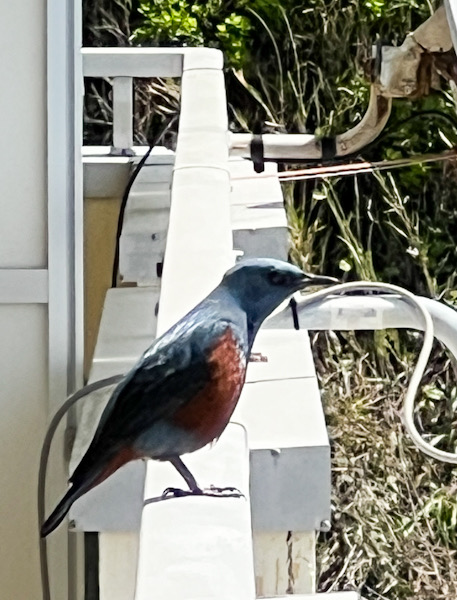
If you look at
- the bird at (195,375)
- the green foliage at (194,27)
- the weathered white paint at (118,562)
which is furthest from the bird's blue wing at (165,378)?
the green foliage at (194,27)

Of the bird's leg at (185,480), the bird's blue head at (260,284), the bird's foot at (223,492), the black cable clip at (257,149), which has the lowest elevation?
the bird's leg at (185,480)

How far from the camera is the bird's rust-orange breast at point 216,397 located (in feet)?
1.49

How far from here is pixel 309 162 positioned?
2.15ft

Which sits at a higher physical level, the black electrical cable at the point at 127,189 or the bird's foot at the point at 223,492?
the black electrical cable at the point at 127,189

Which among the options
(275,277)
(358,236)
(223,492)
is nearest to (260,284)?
(275,277)

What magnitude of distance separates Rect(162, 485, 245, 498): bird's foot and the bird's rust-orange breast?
0.16ft

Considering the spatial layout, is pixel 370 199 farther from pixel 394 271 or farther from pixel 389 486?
pixel 389 486

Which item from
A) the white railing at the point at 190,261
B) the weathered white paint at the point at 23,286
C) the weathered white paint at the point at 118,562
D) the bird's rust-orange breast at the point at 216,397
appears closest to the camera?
the white railing at the point at 190,261

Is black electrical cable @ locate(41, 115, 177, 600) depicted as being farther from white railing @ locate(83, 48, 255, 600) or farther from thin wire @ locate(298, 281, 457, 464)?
thin wire @ locate(298, 281, 457, 464)

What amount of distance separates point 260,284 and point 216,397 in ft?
0.20

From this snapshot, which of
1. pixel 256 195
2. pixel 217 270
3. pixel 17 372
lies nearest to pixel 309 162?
pixel 256 195

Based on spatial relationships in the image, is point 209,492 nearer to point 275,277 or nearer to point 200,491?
point 200,491

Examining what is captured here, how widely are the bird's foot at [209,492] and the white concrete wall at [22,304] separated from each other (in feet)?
0.99

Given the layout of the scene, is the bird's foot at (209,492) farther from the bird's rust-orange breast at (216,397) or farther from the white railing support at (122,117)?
the white railing support at (122,117)
